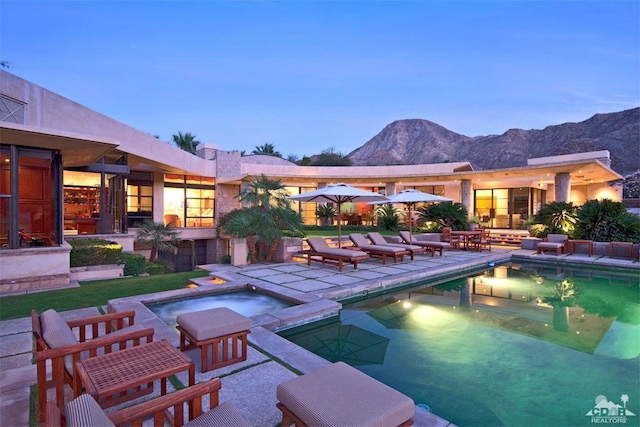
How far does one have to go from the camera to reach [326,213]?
2192cm

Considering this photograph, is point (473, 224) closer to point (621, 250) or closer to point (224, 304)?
point (621, 250)

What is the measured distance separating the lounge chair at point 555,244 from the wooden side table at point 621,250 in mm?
1385

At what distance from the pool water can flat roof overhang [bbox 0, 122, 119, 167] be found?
4.04 metres

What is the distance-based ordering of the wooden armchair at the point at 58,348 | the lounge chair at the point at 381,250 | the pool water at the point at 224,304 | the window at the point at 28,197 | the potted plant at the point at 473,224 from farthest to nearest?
1. the potted plant at the point at 473,224
2. the lounge chair at the point at 381,250
3. the window at the point at 28,197
4. the pool water at the point at 224,304
5. the wooden armchair at the point at 58,348

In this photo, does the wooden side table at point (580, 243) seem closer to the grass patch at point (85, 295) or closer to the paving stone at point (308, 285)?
the paving stone at point (308, 285)

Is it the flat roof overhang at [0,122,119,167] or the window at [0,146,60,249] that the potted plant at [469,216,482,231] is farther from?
the window at [0,146,60,249]

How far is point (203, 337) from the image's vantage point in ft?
10.8

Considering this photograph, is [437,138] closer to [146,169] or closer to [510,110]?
[510,110]

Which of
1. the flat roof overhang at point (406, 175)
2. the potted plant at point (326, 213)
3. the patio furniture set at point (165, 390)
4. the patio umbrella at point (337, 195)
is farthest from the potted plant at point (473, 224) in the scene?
the patio furniture set at point (165, 390)

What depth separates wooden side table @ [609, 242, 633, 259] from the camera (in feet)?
38.5

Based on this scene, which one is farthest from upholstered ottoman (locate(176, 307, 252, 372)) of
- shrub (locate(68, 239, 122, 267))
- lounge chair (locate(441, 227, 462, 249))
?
lounge chair (locate(441, 227, 462, 249))

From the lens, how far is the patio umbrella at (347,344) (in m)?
4.17

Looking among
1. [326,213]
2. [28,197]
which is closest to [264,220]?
[28,197]

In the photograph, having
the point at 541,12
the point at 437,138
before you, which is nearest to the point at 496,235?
the point at 541,12
